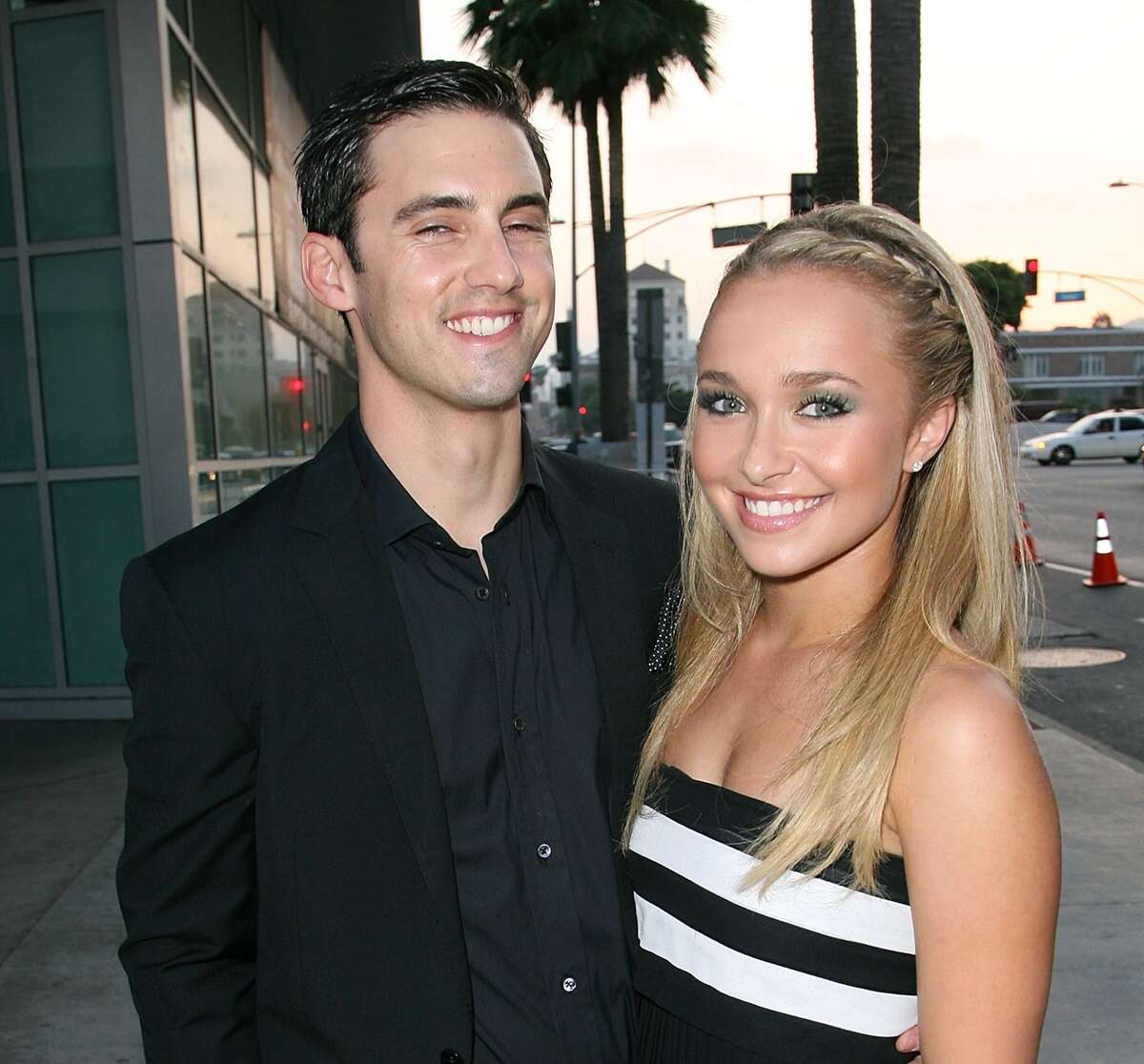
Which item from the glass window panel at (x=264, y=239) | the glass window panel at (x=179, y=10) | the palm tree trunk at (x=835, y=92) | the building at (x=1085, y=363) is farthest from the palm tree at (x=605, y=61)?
the building at (x=1085, y=363)

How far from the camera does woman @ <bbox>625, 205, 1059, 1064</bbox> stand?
5.62ft

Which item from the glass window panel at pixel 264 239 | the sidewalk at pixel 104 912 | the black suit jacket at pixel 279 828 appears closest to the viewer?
the black suit jacket at pixel 279 828

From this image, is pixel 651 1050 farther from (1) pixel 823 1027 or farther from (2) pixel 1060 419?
(2) pixel 1060 419

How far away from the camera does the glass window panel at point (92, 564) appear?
7.85m

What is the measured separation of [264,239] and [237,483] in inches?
120

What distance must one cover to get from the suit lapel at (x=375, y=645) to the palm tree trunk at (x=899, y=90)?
7.01 metres

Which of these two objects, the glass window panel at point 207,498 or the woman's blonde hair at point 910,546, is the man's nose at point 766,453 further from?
the glass window panel at point 207,498

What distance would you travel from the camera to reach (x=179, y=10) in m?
8.05

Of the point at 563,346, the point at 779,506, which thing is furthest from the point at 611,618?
the point at 563,346

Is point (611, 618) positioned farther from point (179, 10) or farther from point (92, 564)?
point (179, 10)

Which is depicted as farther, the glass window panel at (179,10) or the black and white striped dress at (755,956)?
the glass window panel at (179,10)

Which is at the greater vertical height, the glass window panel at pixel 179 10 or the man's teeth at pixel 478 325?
the glass window panel at pixel 179 10

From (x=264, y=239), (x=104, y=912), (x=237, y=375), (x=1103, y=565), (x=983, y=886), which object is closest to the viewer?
(x=983, y=886)

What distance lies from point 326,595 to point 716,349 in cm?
79
